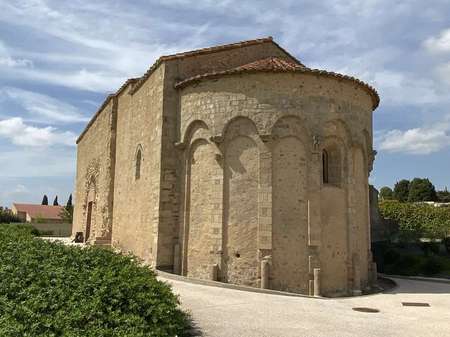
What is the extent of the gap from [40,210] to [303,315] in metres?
70.3

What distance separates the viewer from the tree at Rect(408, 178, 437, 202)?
6969 centimetres

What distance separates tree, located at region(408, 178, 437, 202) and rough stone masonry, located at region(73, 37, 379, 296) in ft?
195

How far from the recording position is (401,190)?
73875mm

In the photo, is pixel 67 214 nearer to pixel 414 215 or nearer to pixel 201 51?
pixel 414 215

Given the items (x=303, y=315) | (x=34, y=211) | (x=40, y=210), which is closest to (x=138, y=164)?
(x=303, y=315)

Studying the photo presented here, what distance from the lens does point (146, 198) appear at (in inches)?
637

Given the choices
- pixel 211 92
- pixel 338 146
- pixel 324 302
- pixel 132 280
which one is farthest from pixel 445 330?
pixel 211 92

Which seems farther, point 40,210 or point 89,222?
point 40,210

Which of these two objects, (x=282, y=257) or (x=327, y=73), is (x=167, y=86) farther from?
(x=282, y=257)

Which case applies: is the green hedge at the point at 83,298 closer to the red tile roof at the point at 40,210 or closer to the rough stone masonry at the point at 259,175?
the rough stone masonry at the point at 259,175

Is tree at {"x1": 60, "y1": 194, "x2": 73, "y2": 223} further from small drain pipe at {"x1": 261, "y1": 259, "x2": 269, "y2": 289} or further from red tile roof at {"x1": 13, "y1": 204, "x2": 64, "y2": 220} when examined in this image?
small drain pipe at {"x1": 261, "y1": 259, "x2": 269, "y2": 289}

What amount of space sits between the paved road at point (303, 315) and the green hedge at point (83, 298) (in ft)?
3.69

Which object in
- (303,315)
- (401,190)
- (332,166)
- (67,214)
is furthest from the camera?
(401,190)

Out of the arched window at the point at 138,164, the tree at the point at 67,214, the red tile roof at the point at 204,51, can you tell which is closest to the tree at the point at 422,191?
the tree at the point at 67,214
